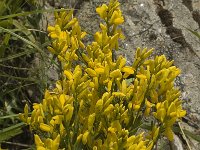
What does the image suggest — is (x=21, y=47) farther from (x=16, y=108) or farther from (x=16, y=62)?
(x=16, y=108)

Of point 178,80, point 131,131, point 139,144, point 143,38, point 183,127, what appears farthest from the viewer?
point 143,38

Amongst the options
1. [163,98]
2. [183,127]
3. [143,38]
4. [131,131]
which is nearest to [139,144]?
[131,131]

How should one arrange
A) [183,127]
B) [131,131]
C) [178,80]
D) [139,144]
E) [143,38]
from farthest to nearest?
1. [143,38]
2. [178,80]
3. [183,127]
4. [131,131]
5. [139,144]

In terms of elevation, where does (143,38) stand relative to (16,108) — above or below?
above

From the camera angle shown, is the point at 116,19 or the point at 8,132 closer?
the point at 116,19

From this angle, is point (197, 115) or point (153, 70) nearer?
point (153, 70)

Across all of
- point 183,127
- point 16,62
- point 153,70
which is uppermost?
point 153,70

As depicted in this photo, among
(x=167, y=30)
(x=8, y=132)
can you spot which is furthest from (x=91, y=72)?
(x=167, y=30)

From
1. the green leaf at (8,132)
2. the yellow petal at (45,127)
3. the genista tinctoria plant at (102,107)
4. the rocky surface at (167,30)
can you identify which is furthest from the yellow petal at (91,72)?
the rocky surface at (167,30)

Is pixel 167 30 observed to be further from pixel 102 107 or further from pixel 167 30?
pixel 102 107

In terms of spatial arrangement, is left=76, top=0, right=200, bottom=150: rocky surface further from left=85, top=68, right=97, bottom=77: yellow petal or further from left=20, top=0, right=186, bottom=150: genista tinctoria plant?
left=85, top=68, right=97, bottom=77: yellow petal

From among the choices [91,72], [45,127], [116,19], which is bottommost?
[45,127]
